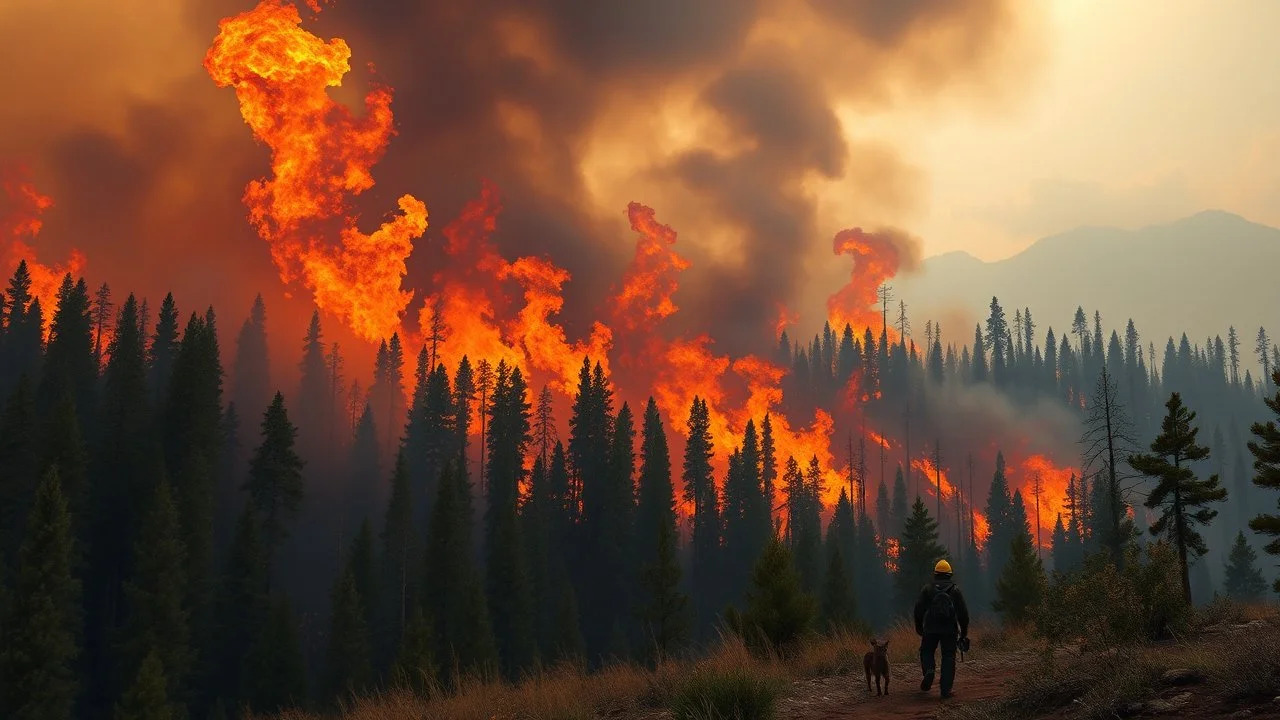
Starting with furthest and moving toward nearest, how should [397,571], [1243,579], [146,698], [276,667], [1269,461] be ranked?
[1243,579]
[397,571]
[276,667]
[146,698]
[1269,461]

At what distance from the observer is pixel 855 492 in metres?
160

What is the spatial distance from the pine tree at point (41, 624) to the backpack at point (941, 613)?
145 ft

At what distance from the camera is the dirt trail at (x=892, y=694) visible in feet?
41.4

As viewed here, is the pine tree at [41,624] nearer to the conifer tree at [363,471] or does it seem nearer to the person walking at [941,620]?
the person walking at [941,620]

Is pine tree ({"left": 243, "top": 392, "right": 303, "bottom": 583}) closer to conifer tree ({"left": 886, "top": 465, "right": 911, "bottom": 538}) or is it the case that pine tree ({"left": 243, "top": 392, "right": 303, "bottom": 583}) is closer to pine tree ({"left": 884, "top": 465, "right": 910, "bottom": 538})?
pine tree ({"left": 884, "top": 465, "right": 910, "bottom": 538})

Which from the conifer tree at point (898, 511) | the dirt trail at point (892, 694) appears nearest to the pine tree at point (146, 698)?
the dirt trail at point (892, 694)

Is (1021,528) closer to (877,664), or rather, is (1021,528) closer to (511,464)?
(511,464)

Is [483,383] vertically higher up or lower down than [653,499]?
higher up

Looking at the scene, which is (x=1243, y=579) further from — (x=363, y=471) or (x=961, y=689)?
(x=363, y=471)

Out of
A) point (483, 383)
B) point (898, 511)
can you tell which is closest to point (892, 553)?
point (898, 511)

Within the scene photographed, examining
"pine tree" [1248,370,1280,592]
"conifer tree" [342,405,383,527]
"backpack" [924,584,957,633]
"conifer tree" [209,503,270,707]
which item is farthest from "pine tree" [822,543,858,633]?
"conifer tree" [342,405,383,527]

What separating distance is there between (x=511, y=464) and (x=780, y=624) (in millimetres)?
71633

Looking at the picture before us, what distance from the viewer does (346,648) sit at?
54031 mm

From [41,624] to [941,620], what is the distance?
44.8m
